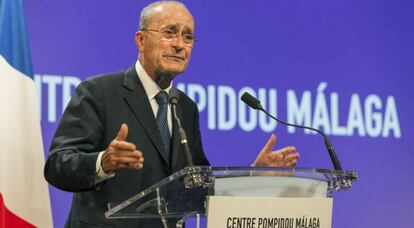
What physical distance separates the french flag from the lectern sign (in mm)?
1422

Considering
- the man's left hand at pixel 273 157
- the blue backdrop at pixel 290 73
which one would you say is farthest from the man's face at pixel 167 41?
the blue backdrop at pixel 290 73

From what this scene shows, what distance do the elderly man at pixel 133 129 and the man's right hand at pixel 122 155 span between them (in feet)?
→ 0.19

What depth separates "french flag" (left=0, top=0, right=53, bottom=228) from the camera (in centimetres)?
329

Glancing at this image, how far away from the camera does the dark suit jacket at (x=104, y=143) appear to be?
2641 mm

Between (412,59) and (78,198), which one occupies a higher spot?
(412,59)

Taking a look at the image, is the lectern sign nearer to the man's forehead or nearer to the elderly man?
the elderly man

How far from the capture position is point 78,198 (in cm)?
281

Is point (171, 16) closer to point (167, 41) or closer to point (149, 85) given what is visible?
point (167, 41)

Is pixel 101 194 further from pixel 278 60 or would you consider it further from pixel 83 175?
pixel 278 60

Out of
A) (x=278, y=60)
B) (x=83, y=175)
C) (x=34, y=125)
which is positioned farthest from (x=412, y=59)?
(x=83, y=175)

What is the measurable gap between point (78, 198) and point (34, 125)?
734 mm

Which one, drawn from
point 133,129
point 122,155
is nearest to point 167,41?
point 133,129

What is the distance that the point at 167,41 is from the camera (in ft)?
9.88

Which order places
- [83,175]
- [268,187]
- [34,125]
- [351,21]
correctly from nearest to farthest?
[268,187] < [83,175] < [34,125] < [351,21]
